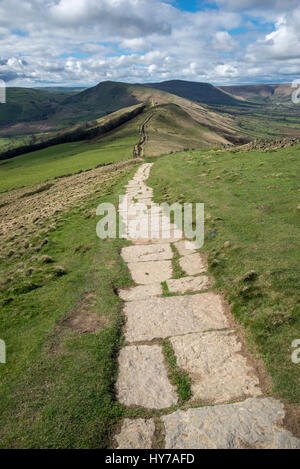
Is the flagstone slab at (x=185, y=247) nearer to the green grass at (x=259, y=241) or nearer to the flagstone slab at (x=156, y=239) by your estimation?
the flagstone slab at (x=156, y=239)

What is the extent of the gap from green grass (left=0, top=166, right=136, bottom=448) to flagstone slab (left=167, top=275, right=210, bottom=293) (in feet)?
8.13

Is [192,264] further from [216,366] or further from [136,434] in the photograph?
[136,434]

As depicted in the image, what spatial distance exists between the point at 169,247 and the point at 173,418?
11.6 metres

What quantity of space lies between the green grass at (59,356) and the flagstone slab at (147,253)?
62 cm

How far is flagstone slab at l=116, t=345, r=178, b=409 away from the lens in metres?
8.16

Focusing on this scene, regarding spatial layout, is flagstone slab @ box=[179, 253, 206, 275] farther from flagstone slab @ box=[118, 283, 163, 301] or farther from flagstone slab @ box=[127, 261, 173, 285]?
flagstone slab @ box=[118, 283, 163, 301]

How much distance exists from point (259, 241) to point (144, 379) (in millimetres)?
10230

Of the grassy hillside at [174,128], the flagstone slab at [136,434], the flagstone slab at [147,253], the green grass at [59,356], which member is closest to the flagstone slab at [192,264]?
the flagstone slab at [147,253]

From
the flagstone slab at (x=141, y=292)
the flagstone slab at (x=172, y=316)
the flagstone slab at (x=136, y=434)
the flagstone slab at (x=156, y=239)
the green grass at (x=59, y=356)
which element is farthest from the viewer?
the flagstone slab at (x=156, y=239)

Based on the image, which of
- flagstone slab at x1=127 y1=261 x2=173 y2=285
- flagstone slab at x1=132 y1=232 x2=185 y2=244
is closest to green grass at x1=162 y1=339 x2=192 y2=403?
flagstone slab at x1=127 y1=261 x2=173 y2=285

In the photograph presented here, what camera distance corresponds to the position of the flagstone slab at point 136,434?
6.96 meters

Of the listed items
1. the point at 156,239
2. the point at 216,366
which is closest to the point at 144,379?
the point at 216,366
